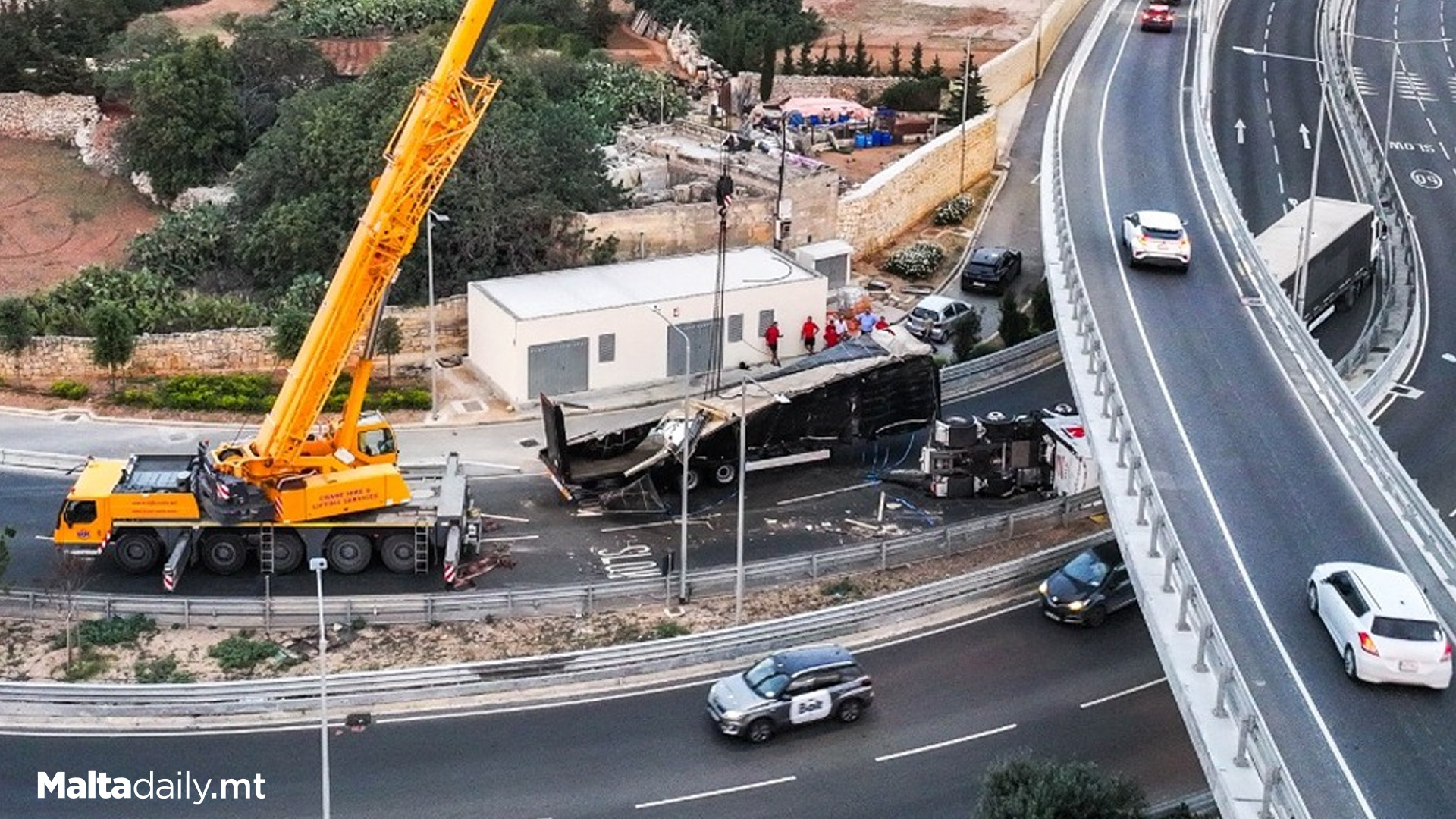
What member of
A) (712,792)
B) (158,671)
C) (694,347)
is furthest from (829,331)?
(158,671)

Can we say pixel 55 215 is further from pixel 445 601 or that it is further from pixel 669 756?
pixel 669 756

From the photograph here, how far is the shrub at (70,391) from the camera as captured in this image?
53.2 m

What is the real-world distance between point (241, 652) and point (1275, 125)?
6077 cm

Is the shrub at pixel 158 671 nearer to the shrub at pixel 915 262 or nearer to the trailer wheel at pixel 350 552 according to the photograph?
the trailer wheel at pixel 350 552

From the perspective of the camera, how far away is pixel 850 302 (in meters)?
63.8

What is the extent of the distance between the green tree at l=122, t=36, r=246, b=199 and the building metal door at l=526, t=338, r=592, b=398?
1125 inches

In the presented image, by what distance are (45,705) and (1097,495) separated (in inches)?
1012

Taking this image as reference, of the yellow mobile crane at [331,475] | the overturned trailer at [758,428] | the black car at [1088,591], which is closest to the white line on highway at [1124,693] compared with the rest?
the black car at [1088,591]

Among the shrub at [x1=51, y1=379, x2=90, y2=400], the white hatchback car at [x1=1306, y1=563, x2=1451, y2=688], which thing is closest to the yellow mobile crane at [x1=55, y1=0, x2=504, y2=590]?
the shrub at [x1=51, y1=379, x2=90, y2=400]

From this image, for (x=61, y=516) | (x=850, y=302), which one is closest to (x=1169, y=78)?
(x=850, y=302)

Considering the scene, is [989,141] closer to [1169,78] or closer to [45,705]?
[1169,78]

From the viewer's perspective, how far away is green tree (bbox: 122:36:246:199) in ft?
251

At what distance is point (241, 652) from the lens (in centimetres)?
3897

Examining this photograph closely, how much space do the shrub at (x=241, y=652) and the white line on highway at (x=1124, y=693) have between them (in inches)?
667
